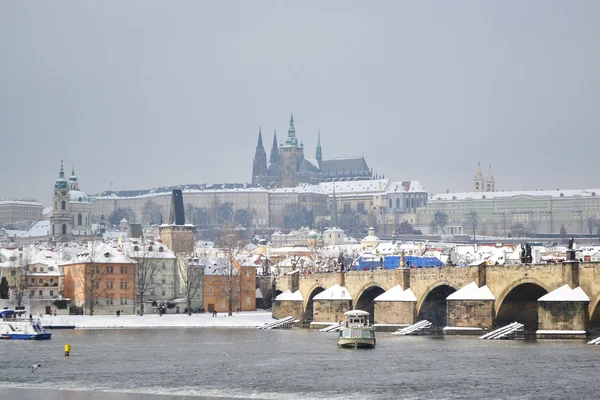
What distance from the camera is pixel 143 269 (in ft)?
391

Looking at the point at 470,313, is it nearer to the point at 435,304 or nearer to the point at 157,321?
the point at 435,304

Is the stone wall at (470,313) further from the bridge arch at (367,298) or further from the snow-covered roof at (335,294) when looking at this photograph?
the snow-covered roof at (335,294)

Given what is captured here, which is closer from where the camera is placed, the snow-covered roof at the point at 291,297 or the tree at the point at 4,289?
the snow-covered roof at the point at 291,297

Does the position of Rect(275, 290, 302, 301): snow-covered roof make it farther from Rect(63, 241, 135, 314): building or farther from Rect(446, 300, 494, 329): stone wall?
Rect(446, 300, 494, 329): stone wall

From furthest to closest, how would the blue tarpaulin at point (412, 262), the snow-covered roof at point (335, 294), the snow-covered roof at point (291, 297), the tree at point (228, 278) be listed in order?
the blue tarpaulin at point (412, 262) < the tree at point (228, 278) < the snow-covered roof at point (291, 297) < the snow-covered roof at point (335, 294)

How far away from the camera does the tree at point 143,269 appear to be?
11625 centimetres

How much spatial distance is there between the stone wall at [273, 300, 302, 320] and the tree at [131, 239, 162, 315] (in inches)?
583

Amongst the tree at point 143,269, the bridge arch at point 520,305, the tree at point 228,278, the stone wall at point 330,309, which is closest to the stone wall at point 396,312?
the stone wall at point 330,309

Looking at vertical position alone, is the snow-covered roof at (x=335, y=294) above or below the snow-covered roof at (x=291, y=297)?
above

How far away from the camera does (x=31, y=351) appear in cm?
7225

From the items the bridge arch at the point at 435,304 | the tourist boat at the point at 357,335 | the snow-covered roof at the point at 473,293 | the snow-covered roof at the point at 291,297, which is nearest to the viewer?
the tourist boat at the point at 357,335

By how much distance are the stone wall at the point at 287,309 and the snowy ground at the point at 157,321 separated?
0.85 metres

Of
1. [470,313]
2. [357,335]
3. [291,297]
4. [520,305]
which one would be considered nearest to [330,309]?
[291,297]

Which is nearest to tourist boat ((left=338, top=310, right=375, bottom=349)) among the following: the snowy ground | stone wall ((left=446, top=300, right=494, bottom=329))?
stone wall ((left=446, top=300, right=494, bottom=329))
